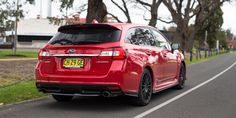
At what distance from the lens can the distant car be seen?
8312 mm

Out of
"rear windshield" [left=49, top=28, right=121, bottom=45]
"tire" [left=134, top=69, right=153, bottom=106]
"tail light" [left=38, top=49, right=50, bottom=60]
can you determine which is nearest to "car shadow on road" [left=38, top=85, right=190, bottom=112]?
"tire" [left=134, top=69, right=153, bottom=106]

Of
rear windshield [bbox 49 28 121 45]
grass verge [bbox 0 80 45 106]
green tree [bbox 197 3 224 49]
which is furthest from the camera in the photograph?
green tree [bbox 197 3 224 49]

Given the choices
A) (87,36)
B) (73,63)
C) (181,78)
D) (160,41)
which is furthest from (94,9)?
(73,63)

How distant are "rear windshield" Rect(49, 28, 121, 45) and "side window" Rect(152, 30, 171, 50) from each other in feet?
6.46

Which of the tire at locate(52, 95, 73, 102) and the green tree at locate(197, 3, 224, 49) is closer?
the tire at locate(52, 95, 73, 102)

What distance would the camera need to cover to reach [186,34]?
1832 inches

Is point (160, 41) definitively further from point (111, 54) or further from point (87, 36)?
point (111, 54)

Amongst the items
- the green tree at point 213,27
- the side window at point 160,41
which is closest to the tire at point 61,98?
the side window at point 160,41

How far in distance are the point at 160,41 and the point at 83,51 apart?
2890 mm

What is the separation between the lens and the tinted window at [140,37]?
9.11 meters

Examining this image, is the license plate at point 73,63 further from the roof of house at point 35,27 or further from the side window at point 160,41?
the roof of house at point 35,27

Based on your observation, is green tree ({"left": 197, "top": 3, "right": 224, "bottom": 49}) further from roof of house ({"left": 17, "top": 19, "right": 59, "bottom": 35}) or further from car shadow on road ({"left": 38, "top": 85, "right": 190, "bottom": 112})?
car shadow on road ({"left": 38, "top": 85, "right": 190, "bottom": 112})

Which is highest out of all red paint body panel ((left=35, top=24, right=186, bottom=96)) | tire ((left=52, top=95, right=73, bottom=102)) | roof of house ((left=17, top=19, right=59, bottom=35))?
roof of house ((left=17, top=19, right=59, bottom=35))

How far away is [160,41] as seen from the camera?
35.4ft
